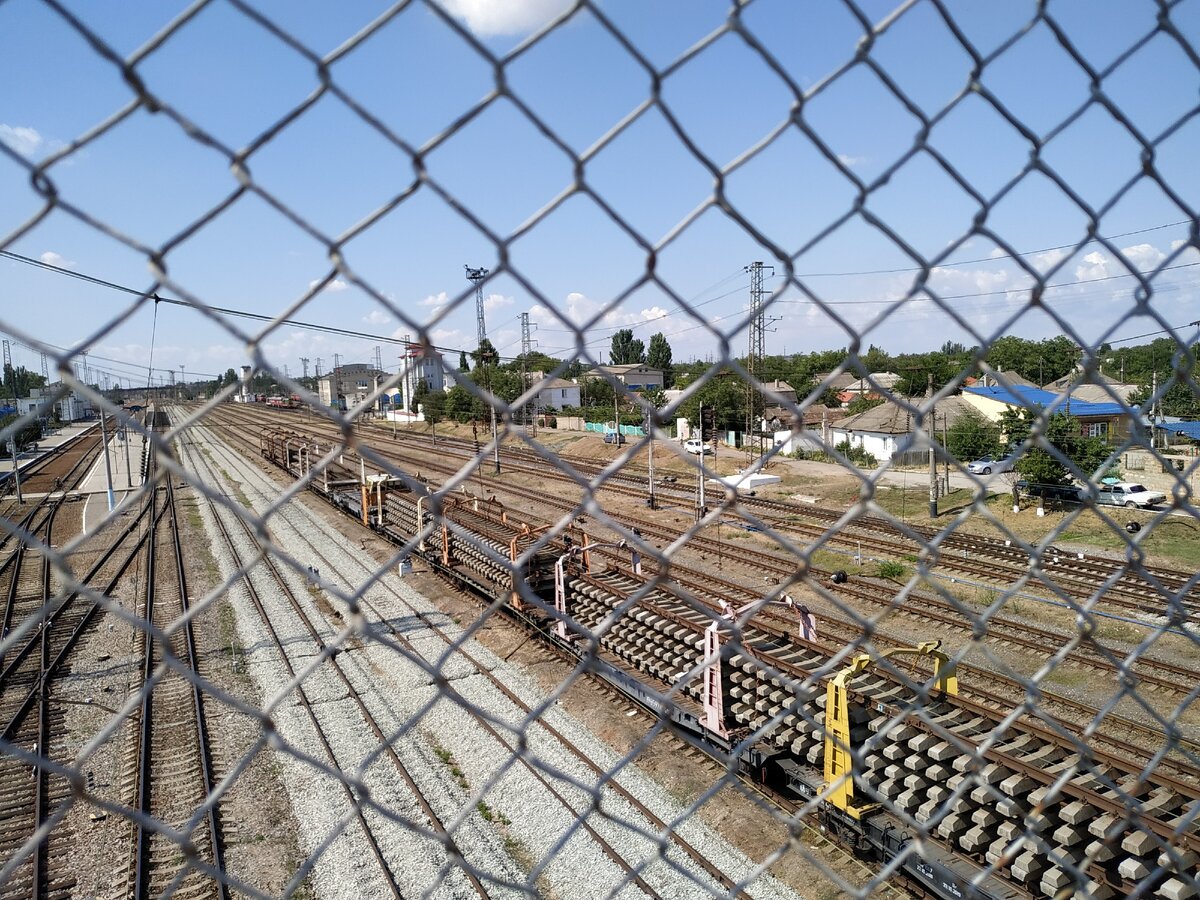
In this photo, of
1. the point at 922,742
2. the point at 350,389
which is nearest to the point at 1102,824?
the point at 922,742

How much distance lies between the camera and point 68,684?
913 centimetres

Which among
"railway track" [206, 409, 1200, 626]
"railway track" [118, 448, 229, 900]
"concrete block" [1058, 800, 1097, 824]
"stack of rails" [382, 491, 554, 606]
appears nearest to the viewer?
"concrete block" [1058, 800, 1097, 824]

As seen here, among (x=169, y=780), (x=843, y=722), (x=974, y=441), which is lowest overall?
(x=169, y=780)

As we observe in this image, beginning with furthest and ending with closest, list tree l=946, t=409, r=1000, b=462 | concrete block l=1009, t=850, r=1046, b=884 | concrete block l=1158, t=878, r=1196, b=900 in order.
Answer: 1. tree l=946, t=409, r=1000, b=462
2. concrete block l=1009, t=850, r=1046, b=884
3. concrete block l=1158, t=878, r=1196, b=900

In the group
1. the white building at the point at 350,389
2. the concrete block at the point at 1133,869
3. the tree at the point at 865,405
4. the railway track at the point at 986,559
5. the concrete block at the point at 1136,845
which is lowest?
the railway track at the point at 986,559

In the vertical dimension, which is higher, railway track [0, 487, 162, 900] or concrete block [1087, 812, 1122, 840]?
concrete block [1087, 812, 1122, 840]

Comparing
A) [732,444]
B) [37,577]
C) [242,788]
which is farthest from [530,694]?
[732,444]

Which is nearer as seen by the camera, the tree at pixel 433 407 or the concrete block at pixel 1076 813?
the concrete block at pixel 1076 813

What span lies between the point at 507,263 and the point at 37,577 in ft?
56.9

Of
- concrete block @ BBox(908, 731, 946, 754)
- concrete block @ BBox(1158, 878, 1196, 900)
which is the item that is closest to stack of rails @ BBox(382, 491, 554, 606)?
concrete block @ BBox(908, 731, 946, 754)

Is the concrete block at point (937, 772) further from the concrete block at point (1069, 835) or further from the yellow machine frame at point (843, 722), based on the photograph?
the concrete block at point (1069, 835)

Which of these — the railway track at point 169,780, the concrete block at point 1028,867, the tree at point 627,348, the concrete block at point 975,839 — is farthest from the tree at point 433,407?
the concrete block at point 1028,867

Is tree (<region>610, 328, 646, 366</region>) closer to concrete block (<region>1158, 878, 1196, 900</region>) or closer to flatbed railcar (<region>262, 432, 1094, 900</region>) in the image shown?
flatbed railcar (<region>262, 432, 1094, 900</region>)

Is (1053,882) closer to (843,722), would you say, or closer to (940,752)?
(940,752)
